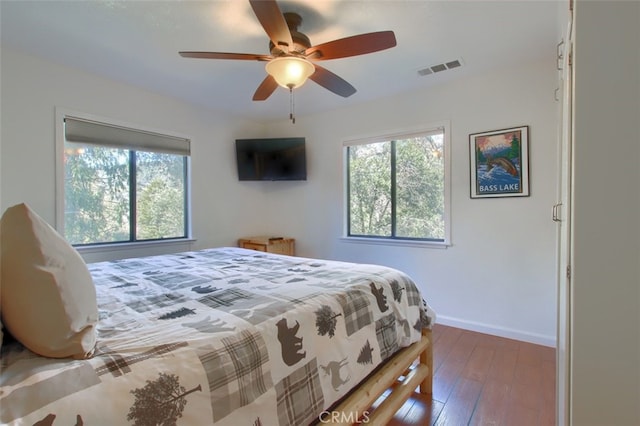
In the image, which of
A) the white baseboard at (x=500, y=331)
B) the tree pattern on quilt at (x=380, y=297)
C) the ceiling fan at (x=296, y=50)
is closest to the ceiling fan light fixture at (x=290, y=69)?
the ceiling fan at (x=296, y=50)

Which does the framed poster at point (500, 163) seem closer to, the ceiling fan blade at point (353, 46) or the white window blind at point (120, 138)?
the ceiling fan blade at point (353, 46)

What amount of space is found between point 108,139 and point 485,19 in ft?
10.9

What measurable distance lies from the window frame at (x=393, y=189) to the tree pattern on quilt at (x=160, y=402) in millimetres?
2795

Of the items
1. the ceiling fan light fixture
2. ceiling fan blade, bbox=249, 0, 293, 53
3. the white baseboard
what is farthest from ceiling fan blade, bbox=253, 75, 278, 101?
the white baseboard

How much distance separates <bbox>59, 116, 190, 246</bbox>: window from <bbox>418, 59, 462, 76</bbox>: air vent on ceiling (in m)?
2.67

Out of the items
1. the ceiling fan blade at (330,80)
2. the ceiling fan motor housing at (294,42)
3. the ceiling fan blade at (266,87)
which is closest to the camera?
the ceiling fan motor housing at (294,42)

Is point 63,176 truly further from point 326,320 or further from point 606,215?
point 606,215

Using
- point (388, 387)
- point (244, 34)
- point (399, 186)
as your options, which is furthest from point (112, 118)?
point (388, 387)

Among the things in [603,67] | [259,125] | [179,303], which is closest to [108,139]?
[259,125]

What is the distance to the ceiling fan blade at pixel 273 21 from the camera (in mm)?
1405

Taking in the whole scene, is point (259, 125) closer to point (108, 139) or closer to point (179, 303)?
point (108, 139)

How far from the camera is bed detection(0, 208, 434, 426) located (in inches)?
27.8

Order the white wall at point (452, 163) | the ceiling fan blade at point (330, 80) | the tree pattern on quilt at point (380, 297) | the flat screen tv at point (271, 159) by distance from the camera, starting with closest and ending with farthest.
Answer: the tree pattern on quilt at point (380, 297)
the ceiling fan blade at point (330, 80)
the white wall at point (452, 163)
the flat screen tv at point (271, 159)

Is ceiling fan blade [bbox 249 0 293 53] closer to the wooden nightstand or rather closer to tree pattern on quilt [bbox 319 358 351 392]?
tree pattern on quilt [bbox 319 358 351 392]
